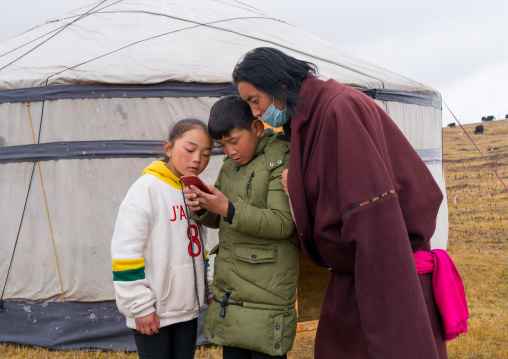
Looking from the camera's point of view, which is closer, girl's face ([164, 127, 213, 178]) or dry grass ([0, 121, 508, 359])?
girl's face ([164, 127, 213, 178])

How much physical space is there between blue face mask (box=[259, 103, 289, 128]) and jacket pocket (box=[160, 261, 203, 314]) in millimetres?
672

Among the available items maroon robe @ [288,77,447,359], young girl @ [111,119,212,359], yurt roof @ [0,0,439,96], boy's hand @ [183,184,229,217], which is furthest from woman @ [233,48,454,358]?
yurt roof @ [0,0,439,96]

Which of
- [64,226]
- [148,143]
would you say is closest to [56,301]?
[64,226]

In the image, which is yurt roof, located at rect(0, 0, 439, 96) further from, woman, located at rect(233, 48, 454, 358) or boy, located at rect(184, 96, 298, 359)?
woman, located at rect(233, 48, 454, 358)

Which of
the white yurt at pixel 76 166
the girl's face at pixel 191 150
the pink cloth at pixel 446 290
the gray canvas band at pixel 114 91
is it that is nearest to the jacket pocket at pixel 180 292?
the girl's face at pixel 191 150

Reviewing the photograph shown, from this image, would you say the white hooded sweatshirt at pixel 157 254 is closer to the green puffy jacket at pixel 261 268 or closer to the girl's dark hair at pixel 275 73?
the green puffy jacket at pixel 261 268

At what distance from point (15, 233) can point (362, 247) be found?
114 inches

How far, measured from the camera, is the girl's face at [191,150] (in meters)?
1.80

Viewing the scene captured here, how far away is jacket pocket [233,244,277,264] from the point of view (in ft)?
5.40

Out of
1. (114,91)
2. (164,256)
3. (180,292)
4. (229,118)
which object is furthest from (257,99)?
(114,91)

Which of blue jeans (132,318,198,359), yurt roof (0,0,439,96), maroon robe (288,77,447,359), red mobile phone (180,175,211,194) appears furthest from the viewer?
yurt roof (0,0,439,96)

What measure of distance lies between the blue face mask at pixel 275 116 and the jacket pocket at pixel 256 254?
42cm

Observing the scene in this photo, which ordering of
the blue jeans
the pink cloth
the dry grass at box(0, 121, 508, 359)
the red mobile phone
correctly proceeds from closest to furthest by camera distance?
the pink cloth
the red mobile phone
the blue jeans
the dry grass at box(0, 121, 508, 359)

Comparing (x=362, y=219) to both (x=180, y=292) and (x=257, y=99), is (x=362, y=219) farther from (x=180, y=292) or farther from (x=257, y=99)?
(x=180, y=292)
